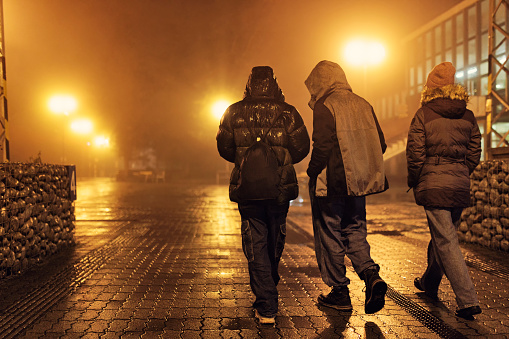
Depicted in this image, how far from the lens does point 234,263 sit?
20.7 ft

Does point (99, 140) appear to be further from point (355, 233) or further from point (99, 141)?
point (355, 233)

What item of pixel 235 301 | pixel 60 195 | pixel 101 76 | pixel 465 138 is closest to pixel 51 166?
pixel 60 195

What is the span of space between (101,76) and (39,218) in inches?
1218

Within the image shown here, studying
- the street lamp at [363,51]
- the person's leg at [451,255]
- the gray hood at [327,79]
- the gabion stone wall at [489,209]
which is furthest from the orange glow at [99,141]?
the person's leg at [451,255]

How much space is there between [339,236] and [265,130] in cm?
108

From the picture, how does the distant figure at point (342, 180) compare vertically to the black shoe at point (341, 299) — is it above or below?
above

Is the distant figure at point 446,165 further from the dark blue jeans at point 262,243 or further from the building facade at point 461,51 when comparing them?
the building facade at point 461,51

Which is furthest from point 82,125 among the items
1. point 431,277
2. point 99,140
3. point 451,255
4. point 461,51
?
point 451,255

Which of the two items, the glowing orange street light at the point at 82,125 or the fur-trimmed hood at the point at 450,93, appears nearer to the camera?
the fur-trimmed hood at the point at 450,93

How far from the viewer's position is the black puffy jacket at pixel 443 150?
401 centimetres

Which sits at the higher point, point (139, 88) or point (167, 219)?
point (139, 88)

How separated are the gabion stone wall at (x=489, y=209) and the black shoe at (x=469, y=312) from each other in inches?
131

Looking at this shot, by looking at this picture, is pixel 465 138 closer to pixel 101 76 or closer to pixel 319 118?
pixel 319 118

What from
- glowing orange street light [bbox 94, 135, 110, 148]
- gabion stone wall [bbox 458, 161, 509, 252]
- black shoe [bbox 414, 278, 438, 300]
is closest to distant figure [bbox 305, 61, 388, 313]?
black shoe [bbox 414, 278, 438, 300]
